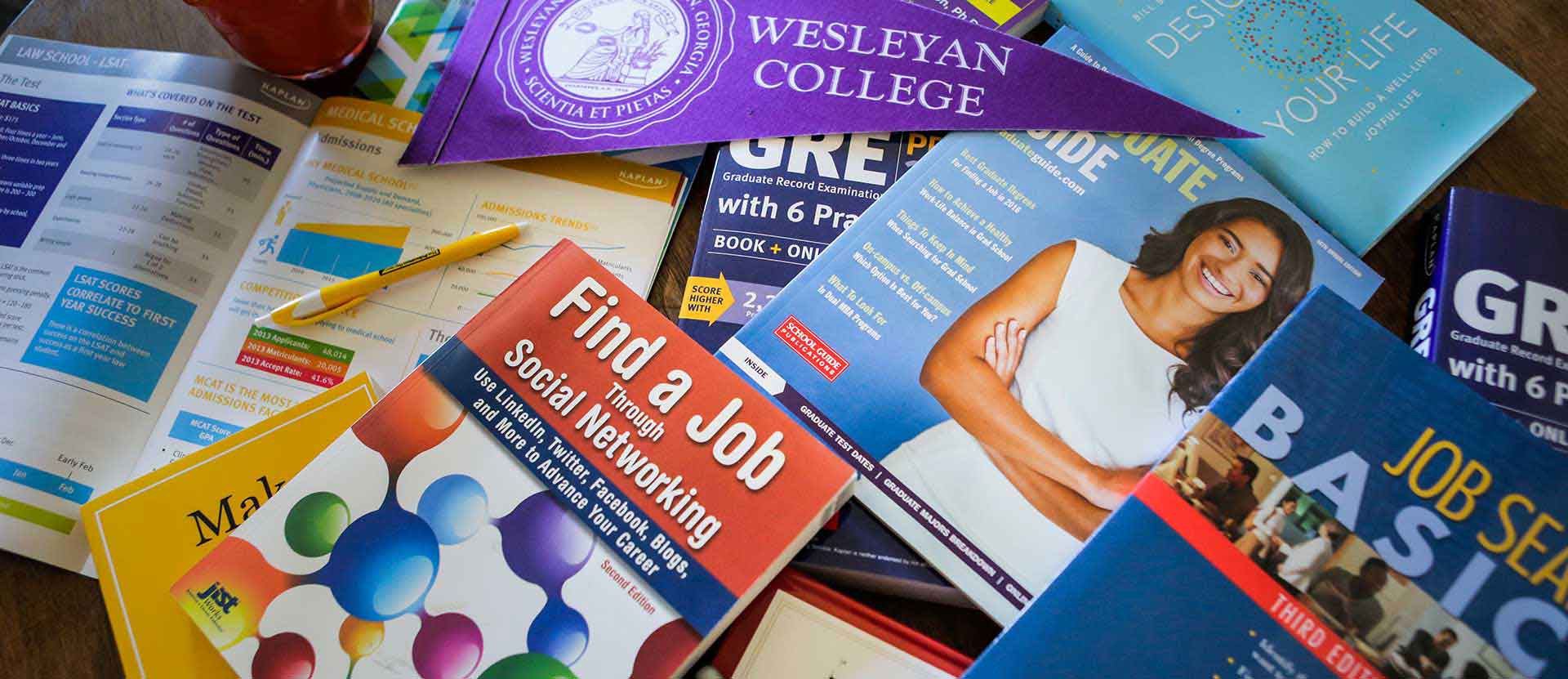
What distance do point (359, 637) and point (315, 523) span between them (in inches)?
2.8

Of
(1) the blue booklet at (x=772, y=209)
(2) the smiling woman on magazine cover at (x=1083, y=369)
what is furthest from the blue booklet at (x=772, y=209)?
(2) the smiling woman on magazine cover at (x=1083, y=369)

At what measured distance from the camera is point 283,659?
519 millimetres

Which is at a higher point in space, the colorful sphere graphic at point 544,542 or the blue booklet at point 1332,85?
the blue booklet at point 1332,85

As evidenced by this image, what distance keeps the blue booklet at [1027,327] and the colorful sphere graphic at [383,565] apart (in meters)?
0.21

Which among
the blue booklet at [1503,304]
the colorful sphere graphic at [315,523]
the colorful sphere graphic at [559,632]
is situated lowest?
the colorful sphere graphic at [315,523]

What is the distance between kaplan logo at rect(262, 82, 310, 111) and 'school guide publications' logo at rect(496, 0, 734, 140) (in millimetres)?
155

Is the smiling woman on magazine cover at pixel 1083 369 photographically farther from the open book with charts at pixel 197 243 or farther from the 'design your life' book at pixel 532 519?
the open book with charts at pixel 197 243

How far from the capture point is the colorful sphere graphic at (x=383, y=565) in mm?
529

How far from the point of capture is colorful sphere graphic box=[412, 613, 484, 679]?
515 mm

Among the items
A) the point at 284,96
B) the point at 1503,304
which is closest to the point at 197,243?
the point at 284,96

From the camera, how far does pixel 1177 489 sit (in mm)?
524

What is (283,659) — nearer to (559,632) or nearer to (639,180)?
(559,632)

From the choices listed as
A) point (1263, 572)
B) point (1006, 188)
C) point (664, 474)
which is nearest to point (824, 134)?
point (1006, 188)

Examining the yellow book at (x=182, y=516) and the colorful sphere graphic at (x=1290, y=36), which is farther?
the colorful sphere graphic at (x=1290, y=36)
